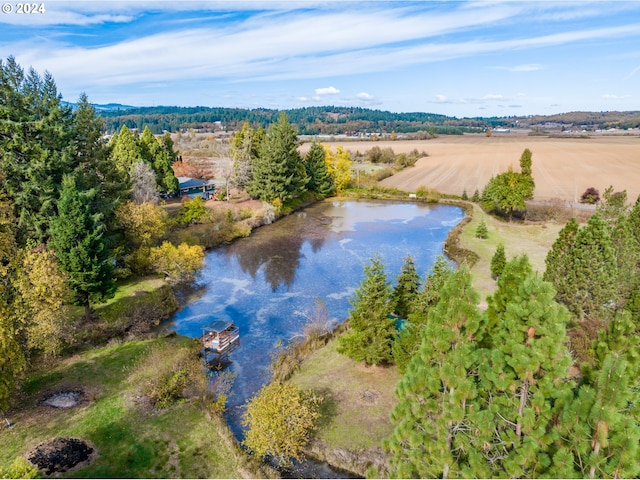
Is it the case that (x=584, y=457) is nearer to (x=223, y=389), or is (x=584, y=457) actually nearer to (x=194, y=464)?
(x=194, y=464)

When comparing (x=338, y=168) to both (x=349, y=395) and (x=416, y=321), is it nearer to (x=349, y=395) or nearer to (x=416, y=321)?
(x=416, y=321)

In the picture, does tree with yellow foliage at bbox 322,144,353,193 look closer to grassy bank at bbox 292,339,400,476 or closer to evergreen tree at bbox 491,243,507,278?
evergreen tree at bbox 491,243,507,278

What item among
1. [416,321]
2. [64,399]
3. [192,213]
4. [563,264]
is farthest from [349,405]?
[192,213]

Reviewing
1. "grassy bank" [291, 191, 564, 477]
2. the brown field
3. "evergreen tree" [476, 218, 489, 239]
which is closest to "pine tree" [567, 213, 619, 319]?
"grassy bank" [291, 191, 564, 477]

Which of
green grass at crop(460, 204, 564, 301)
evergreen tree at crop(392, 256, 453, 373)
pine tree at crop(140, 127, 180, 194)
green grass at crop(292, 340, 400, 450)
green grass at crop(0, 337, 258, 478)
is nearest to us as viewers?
green grass at crop(0, 337, 258, 478)

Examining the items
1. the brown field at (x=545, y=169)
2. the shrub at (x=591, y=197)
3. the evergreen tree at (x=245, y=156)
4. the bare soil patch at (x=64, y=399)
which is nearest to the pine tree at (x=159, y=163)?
the evergreen tree at (x=245, y=156)

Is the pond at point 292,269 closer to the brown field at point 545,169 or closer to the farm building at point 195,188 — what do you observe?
the brown field at point 545,169

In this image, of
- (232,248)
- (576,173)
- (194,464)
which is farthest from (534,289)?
(576,173)
